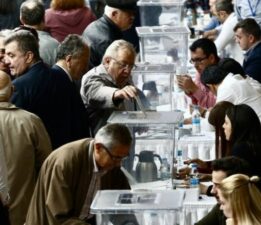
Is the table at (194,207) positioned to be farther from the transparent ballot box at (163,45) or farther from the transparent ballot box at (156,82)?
the transparent ballot box at (163,45)

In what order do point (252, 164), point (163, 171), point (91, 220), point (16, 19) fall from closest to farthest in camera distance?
point (91, 220), point (252, 164), point (163, 171), point (16, 19)

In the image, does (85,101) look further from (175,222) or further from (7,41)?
(175,222)

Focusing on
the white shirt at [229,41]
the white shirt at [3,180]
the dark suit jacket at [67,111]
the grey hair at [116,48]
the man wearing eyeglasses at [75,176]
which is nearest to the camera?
the man wearing eyeglasses at [75,176]

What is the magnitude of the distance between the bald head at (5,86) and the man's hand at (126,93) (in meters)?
0.87

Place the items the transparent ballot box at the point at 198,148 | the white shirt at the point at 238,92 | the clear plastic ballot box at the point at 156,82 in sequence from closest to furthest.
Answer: the transparent ballot box at the point at 198,148 < the white shirt at the point at 238,92 < the clear plastic ballot box at the point at 156,82

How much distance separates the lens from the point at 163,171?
8094 millimetres

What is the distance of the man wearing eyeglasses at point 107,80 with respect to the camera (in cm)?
849

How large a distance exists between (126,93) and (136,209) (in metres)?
1.93

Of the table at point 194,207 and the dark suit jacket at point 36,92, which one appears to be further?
the dark suit jacket at point 36,92

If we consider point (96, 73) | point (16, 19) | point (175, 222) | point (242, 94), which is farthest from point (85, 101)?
point (16, 19)

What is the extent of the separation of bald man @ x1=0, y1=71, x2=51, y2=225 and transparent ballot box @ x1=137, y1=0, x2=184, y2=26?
566cm

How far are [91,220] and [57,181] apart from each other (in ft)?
1.49

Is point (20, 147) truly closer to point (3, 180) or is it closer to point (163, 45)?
point (3, 180)

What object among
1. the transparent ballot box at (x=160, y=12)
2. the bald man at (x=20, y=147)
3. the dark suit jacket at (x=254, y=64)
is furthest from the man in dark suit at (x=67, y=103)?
the transparent ballot box at (x=160, y=12)
